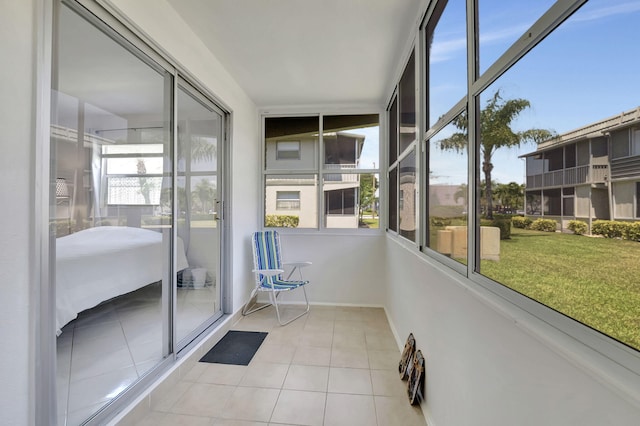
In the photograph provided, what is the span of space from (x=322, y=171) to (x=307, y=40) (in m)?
1.78

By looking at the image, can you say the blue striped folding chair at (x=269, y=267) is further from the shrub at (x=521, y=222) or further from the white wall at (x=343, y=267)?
the shrub at (x=521, y=222)

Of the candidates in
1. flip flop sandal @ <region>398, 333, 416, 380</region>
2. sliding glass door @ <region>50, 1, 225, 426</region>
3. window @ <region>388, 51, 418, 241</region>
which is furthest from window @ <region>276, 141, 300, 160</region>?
flip flop sandal @ <region>398, 333, 416, 380</region>

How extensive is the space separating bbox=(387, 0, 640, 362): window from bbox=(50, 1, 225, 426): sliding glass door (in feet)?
6.17

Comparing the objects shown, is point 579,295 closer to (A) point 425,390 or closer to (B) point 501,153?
(B) point 501,153

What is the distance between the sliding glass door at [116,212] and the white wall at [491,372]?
1832mm

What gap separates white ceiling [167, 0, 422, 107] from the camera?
80.7 inches

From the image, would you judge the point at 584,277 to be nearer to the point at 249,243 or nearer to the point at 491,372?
the point at 491,372

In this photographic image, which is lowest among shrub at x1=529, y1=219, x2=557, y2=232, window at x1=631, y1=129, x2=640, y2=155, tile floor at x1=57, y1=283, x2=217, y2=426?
tile floor at x1=57, y1=283, x2=217, y2=426

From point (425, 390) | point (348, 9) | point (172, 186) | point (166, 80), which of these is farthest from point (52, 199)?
point (425, 390)

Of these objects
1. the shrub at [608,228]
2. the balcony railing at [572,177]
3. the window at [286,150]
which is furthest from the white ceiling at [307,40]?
the shrub at [608,228]

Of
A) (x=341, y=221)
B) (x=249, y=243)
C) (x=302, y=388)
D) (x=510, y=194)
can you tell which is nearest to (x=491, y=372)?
(x=510, y=194)

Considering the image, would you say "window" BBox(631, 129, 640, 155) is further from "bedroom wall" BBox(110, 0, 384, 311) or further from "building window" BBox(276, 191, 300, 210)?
"building window" BBox(276, 191, 300, 210)

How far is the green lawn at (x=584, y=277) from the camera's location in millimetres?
604

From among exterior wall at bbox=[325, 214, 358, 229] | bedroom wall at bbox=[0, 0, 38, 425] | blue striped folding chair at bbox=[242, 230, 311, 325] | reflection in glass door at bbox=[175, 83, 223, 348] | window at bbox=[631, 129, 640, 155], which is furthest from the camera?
exterior wall at bbox=[325, 214, 358, 229]
